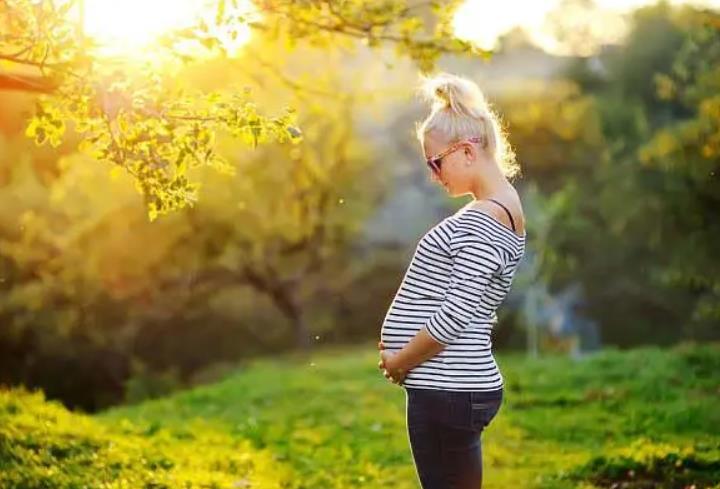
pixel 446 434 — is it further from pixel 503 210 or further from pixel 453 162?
pixel 453 162

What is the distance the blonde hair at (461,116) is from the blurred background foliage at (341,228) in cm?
1061

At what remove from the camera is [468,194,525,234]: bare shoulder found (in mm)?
3850

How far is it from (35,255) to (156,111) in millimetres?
16581

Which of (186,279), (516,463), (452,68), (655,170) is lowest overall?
(516,463)

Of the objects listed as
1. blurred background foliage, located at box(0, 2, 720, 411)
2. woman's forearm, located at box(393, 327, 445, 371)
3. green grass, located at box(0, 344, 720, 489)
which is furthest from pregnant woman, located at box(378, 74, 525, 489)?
blurred background foliage, located at box(0, 2, 720, 411)

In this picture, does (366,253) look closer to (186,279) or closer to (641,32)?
(186,279)

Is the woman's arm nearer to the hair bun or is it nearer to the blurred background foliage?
the hair bun

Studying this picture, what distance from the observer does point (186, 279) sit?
2398cm

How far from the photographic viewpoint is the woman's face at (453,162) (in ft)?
12.9

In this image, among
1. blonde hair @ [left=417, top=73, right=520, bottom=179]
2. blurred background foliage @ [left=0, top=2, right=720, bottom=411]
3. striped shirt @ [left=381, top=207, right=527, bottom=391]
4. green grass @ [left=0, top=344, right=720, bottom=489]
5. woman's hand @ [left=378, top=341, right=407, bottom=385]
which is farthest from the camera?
blurred background foliage @ [left=0, top=2, right=720, bottom=411]

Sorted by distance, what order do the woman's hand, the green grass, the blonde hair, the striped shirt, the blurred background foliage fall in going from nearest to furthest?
the striped shirt
the woman's hand
the blonde hair
the green grass
the blurred background foliage

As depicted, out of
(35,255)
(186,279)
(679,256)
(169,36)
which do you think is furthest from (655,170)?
(169,36)

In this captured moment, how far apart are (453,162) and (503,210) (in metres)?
0.23

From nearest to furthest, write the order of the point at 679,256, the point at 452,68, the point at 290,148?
the point at 679,256 → the point at 290,148 → the point at 452,68
